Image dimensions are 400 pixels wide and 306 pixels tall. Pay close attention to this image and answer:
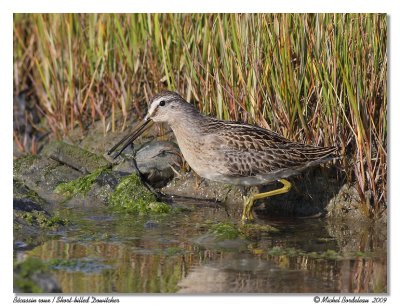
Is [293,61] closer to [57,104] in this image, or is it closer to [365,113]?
[365,113]

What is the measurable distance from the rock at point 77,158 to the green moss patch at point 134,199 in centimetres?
74

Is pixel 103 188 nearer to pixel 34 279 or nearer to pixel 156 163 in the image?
pixel 156 163

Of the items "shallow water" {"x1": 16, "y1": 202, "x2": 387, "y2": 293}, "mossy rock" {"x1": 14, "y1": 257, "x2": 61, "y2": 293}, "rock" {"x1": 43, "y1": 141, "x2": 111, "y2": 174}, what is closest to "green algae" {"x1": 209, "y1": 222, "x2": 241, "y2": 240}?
"shallow water" {"x1": 16, "y1": 202, "x2": 387, "y2": 293}

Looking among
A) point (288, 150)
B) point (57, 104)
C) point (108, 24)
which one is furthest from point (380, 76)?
point (57, 104)

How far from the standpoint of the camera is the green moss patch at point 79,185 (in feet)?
33.5

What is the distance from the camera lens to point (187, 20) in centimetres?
1035

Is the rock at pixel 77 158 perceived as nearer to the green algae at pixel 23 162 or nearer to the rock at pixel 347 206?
the green algae at pixel 23 162

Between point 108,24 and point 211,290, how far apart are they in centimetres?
485

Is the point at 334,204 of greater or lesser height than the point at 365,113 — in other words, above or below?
below

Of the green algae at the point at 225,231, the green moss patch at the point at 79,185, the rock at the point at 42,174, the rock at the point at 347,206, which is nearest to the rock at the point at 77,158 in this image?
the rock at the point at 42,174

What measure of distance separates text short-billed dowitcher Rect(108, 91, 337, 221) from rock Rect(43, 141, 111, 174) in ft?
5.78

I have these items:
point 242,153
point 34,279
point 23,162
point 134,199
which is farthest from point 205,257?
point 23,162

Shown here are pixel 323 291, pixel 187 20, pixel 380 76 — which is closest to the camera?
pixel 323 291

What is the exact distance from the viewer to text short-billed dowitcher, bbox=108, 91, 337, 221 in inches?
354
